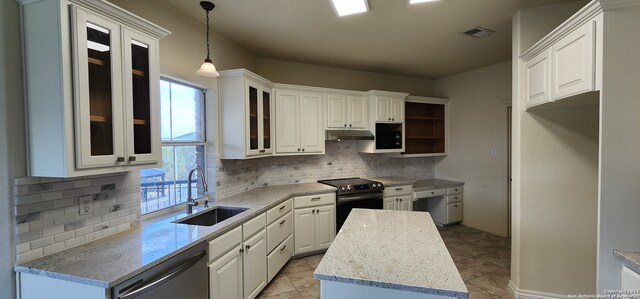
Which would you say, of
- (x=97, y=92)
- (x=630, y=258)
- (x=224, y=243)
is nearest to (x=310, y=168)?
(x=224, y=243)

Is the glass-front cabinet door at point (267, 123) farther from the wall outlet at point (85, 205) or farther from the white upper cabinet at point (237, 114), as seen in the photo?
the wall outlet at point (85, 205)

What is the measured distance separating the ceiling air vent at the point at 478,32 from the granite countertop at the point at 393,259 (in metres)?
2.17

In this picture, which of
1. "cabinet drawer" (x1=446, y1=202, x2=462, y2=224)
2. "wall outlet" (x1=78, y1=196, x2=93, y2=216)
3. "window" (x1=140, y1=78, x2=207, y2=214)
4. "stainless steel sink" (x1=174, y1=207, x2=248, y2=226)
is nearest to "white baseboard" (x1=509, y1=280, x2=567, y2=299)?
"cabinet drawer" (x1=446, y1=202, x2=462, y2=224)

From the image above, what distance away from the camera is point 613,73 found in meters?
1.43

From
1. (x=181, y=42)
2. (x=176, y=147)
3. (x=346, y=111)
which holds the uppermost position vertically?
(x=181, y=42)

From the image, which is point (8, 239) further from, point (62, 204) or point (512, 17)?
point (512, 17)

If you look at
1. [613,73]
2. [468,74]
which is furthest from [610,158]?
[468,74]

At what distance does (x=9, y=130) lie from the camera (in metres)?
1.35

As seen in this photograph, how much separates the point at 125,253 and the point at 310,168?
276 cm

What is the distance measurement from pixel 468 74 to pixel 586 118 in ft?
8.14

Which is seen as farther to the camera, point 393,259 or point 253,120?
point 253,120

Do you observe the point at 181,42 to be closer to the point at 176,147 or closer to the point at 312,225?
the point at 176,147

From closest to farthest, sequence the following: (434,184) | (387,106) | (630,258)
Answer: (630,258)
(387,106)
(434,184)

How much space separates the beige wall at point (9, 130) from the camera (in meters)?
1.32
